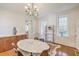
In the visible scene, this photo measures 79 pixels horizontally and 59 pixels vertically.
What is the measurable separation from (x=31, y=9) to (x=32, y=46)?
0.60 m

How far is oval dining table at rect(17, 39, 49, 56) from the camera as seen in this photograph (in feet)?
6.05

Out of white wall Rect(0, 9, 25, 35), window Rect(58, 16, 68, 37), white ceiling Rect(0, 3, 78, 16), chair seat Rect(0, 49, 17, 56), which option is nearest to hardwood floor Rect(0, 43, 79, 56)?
chair seat Rect(0, 49, 17, 56)

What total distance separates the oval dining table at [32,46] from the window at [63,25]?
33 centimetres

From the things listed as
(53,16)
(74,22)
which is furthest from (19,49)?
(74,22)

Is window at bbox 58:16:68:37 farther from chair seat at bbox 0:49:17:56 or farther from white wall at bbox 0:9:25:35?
chair seat at bbox 0:49:17:56

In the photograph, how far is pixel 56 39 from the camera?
76.0 inches

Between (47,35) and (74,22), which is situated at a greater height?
(74,22)

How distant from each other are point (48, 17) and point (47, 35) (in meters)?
0.30

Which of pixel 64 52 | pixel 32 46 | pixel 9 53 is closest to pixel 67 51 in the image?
pixel 64 52

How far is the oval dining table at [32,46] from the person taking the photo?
6.05ft

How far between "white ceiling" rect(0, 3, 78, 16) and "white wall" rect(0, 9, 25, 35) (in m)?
0.07

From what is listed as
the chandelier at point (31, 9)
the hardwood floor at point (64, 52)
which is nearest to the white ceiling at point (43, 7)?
the chandelier at point (31, 9)

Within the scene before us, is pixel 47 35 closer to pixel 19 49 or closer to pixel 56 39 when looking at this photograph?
pixel 56 39

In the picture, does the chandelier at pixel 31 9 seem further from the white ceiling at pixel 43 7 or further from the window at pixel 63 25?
the window at pixel 63 25
